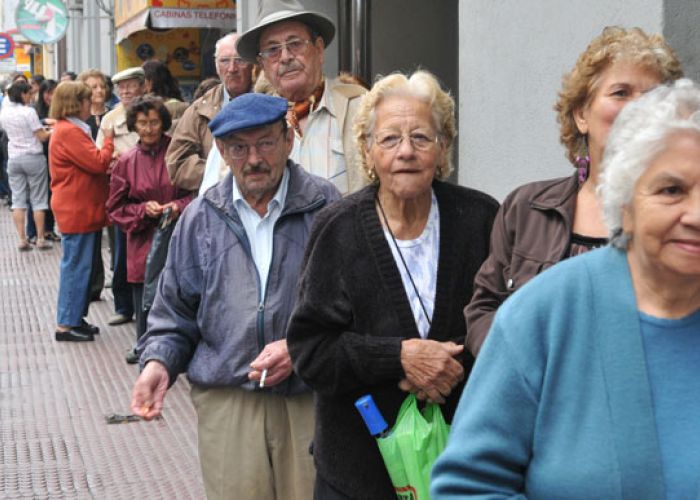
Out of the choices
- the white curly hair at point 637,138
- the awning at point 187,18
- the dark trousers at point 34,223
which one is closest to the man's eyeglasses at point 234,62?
→ the white curly hair at point 637,138

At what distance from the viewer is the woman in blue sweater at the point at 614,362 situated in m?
2.11

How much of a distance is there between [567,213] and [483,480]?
43.1 inches

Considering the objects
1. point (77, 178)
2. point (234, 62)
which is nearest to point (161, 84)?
point (77, 178)

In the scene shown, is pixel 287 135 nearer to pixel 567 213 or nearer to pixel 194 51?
pixel 567 213

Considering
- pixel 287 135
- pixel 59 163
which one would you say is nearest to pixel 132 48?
pixel 59 163

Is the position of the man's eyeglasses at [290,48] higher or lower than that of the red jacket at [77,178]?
higher

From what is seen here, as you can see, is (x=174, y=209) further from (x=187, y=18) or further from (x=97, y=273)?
(x=187, y=18)

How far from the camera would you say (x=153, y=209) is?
331 inches

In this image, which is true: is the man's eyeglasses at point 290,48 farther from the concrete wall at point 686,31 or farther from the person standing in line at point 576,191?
the person standing in line at point 576,191

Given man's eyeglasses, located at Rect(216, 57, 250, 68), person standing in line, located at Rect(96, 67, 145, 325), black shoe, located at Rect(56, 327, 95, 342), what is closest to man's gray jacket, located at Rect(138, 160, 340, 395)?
man's eyeglasses, located at Rect(216, 57, 250, 68)

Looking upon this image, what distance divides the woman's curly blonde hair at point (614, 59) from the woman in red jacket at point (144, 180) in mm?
5376

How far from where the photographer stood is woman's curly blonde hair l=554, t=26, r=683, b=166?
3156 mm

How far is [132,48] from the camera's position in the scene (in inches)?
728

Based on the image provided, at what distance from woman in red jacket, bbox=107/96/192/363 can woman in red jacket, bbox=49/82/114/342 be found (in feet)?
4.51
